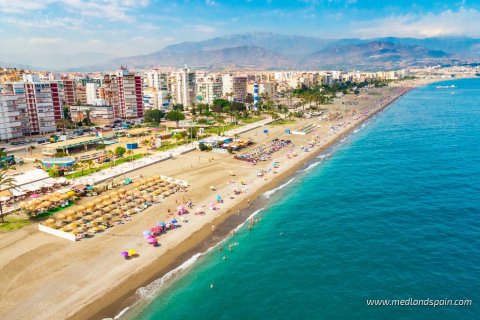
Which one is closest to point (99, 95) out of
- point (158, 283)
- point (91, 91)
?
point (91, 91)

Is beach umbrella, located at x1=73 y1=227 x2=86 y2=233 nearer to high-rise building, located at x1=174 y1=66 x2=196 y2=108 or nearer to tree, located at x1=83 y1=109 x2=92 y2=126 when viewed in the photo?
tree, located at x1=83 y1=109 x2=92 y2=126

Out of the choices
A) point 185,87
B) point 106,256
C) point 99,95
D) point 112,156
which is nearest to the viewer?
point 106,256

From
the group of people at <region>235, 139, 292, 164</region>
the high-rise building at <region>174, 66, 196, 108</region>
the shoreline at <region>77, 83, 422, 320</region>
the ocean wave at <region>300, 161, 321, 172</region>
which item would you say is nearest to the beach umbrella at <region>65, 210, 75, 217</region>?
the shoreline at <region>77, 83, 422, 320</region>

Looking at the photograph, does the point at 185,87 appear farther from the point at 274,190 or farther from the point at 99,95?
the point at 274,190

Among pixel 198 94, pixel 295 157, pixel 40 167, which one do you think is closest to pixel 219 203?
pixel 295 157

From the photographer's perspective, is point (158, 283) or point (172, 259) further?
point (172, 259)

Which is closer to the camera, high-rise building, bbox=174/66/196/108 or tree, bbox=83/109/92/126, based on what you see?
tree, bbox=83/109/92/126

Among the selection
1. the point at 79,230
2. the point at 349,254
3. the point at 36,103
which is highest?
the point at 36,103
